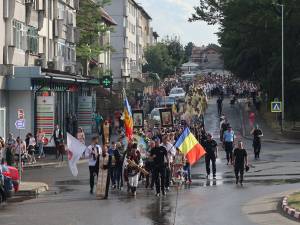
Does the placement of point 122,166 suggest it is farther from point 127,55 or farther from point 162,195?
point 127,55

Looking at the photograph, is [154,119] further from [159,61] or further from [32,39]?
[159,61]

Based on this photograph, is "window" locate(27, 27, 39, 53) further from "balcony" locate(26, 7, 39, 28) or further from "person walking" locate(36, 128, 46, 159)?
"person walking" locate(36, 128, 46, 159)

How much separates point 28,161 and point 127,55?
227ft

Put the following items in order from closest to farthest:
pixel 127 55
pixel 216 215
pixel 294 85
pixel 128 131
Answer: pixel 216 215 < pixel 128 131 < pixel 294 85 < pixel 127 55

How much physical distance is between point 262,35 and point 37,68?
29.2 metres

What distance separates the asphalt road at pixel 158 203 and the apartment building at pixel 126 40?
203 feet

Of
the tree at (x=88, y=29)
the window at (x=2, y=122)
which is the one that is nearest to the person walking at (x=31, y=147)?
the window at (x=2, y=122)

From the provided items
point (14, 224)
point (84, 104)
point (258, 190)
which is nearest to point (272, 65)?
point (84, 104)

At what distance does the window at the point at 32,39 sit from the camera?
46.0 m

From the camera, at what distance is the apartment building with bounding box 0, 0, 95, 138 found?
4222 centimetres

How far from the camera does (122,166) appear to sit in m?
26.4

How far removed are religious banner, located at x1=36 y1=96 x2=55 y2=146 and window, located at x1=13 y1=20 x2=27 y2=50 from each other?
361cm

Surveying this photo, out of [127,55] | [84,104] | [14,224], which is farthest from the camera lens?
[127,55]

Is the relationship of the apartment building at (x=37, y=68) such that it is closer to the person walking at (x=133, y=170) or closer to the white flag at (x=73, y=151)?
the white flag at (x=73, y=151)
